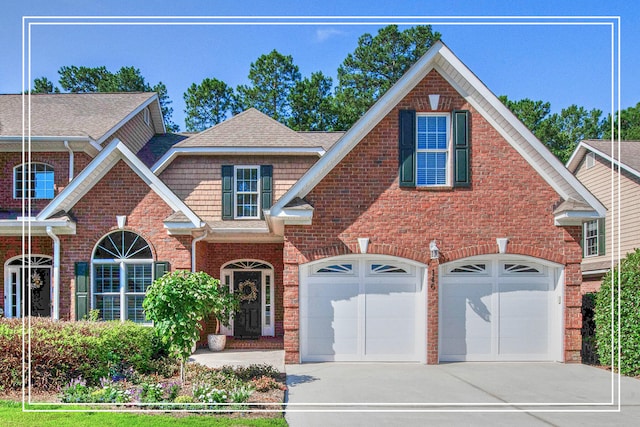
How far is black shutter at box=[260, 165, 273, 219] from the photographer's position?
16.6 m

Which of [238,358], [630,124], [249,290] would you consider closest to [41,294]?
[249,290]

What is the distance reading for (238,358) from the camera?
42.4 ft

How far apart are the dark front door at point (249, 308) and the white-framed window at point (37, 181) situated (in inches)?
234

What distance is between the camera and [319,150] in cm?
1680

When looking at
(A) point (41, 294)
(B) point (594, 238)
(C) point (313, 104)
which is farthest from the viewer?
(C) point (313, 104)

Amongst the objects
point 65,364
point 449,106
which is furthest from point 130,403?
point 449,106

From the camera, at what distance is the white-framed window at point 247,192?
16750mm

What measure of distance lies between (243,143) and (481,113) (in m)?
7.35

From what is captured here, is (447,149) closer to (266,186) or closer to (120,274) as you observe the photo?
(266,186)

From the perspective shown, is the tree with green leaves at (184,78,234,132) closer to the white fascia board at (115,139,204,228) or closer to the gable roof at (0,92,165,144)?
the gable roof at (0,92,165,144)

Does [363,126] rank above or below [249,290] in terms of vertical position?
above

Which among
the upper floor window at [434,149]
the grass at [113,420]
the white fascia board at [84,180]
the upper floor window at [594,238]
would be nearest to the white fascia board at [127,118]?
the white fascia board at [84,180]

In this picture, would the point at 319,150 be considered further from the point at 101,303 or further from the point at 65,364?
the point at 65,364

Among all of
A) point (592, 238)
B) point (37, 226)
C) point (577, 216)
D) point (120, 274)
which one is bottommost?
point (120, 274)
